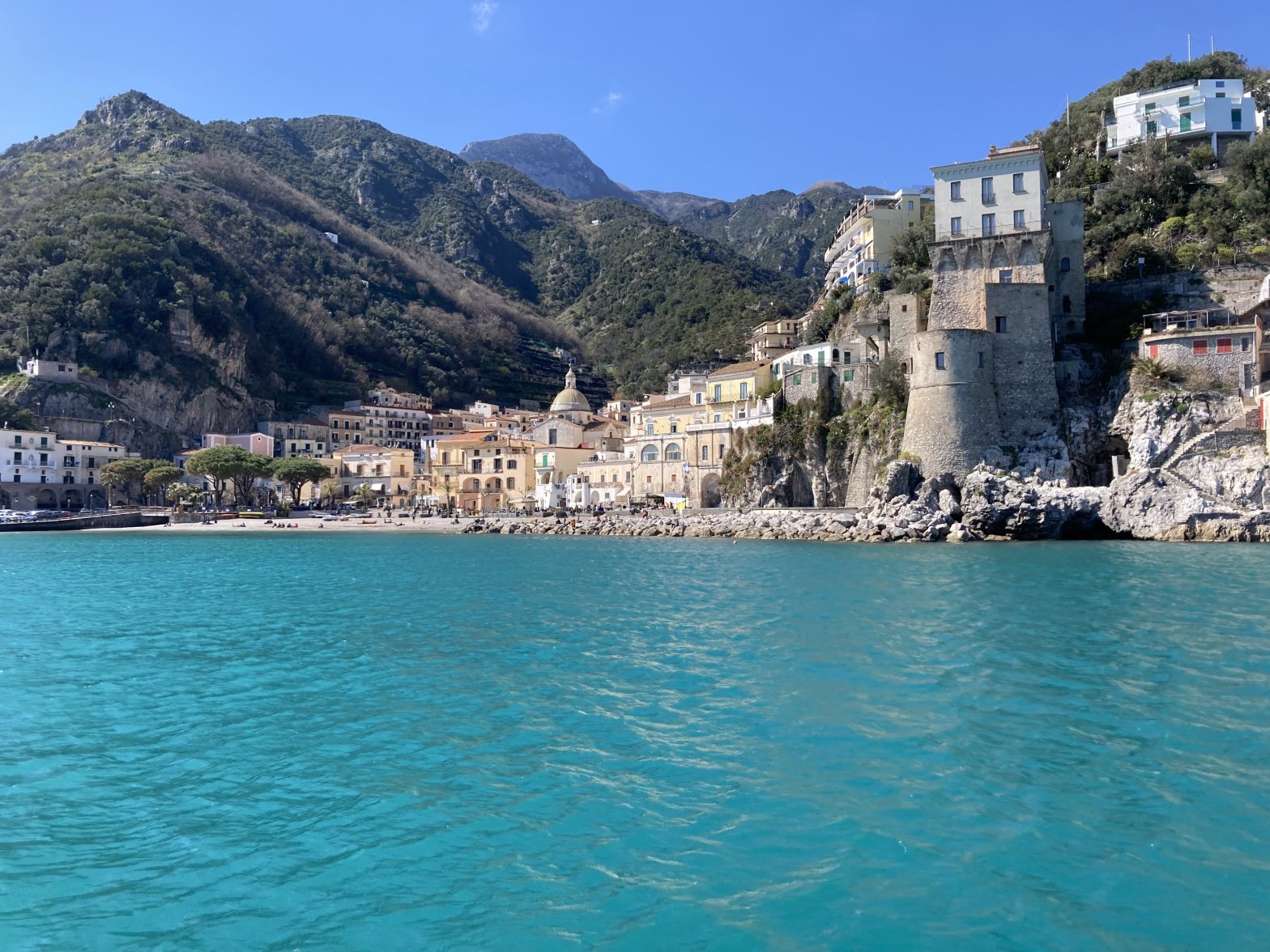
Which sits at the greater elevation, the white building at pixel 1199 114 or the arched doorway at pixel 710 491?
the white building at pixel 1199 114

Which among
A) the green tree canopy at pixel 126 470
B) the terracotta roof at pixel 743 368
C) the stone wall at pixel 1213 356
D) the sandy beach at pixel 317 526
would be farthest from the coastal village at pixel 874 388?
the sandy beach at pixel 317 526

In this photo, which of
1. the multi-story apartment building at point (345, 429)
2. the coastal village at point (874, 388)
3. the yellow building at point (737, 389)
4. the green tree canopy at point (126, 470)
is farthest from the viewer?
the multi-story apartment building at point (345, 429)

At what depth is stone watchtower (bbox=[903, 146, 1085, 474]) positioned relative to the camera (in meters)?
33.5

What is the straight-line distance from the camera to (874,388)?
3881 centimetres

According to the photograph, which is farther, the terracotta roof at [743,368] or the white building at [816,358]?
the terracotta roof at [743,368]

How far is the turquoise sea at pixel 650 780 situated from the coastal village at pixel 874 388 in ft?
62.6

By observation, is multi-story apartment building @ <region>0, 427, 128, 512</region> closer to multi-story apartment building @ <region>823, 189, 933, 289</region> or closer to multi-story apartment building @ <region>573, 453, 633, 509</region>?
multi-story apartment building @ <region>573, 453, 633, 509</region>

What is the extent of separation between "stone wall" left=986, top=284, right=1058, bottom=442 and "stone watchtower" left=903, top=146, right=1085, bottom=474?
31mm

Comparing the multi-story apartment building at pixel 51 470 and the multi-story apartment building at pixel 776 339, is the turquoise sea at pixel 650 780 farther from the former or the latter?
the multi-story apartment building at pixel 51 470

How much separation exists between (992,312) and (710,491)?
1693 centimetres

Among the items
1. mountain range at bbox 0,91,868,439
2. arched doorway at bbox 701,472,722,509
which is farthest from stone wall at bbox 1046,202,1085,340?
mountain range at bbox 0,91,868,439

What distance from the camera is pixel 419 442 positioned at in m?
74.9

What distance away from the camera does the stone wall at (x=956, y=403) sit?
3316 centimetres

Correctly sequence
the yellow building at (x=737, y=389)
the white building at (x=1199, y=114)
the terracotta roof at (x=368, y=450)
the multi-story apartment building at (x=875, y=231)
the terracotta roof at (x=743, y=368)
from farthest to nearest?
1. the terracotta roof at (x=368, y=450)
2. the multi-story apartment building at (x=875, y=231)
3. the terracotta roof at (x=743, y=368)
4. the yellow building at (x=737, y=389)
5. the white building at (x=1199, y=114)
